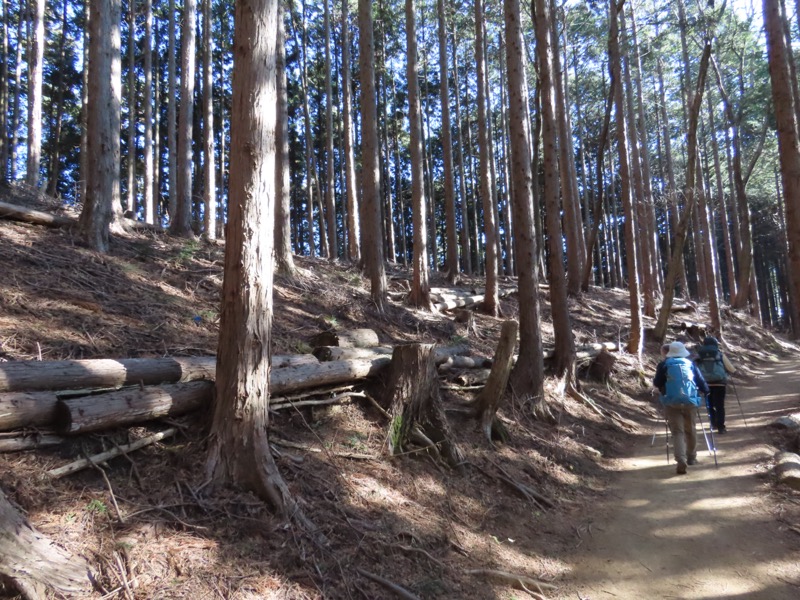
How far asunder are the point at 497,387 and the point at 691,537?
2.85 meters

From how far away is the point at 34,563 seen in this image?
2.69 meters

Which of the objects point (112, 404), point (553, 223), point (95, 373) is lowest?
point (112, 404)

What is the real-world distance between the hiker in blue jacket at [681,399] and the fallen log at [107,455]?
6302 mm

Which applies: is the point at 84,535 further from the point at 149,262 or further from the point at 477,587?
the point at 149,262

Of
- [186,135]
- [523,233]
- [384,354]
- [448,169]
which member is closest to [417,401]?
[384,354]

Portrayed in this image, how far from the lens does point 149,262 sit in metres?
9.45

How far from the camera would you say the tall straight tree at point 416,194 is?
1258 centimetres

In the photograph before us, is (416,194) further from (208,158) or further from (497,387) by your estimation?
(208,158)

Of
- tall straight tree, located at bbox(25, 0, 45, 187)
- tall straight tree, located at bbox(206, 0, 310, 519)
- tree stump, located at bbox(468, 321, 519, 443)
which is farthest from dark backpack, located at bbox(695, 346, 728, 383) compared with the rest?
tall straight tree, located at bbox(25, 0, 45, 187)

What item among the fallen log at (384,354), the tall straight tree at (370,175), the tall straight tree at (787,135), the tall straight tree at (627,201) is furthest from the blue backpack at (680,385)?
the tall straight tree at (627,201)

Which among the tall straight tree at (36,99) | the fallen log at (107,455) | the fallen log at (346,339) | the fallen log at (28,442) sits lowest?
the fallen log at (107,455)

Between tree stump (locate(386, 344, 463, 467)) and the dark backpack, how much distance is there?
16.9 ft

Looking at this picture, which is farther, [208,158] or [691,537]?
[208,158]

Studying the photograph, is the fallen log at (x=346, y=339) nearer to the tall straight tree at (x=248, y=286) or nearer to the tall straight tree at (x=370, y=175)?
the tall straight tree at (x=248, y=286)
